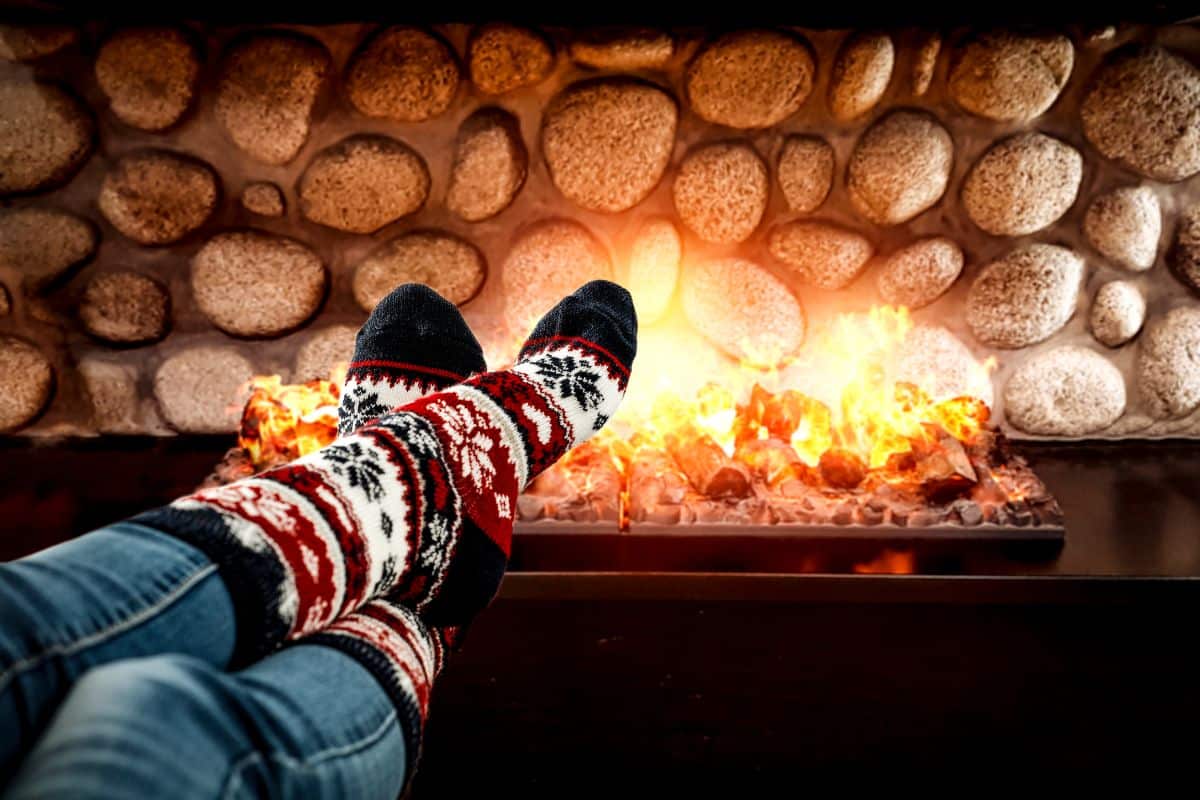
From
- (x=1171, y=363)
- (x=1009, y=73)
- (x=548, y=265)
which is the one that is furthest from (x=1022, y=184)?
(x=548, y=265)

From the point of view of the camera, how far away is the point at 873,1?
1035 millimetres

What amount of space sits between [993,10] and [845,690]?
0.95 metres

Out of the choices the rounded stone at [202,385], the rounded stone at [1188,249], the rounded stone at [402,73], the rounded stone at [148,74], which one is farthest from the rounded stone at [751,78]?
the rounded stone at [202,385]

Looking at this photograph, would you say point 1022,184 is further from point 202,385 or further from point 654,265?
point 202,385

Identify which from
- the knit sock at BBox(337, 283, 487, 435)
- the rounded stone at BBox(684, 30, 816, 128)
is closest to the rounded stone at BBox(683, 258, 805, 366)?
the rounded stone at BBox(684, 30, 816, 128)

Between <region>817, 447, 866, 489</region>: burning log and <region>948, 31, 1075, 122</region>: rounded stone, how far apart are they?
636 millimetres

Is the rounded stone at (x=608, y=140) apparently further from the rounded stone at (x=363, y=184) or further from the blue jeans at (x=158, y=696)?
the blue jeans at (x=158, y=696)

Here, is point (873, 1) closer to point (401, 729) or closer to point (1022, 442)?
point (1022, 442)

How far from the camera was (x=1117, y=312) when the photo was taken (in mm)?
1354

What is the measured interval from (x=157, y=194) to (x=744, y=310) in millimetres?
1010

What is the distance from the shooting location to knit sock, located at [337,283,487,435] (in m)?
1.03

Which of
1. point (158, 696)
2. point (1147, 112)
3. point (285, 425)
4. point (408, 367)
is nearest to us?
point (158, 696)

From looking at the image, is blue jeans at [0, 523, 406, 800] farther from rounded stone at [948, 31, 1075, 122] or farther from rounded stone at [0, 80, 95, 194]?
rounded stone at [948, 31, 1075, 122]

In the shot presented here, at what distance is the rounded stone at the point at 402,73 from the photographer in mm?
1229
